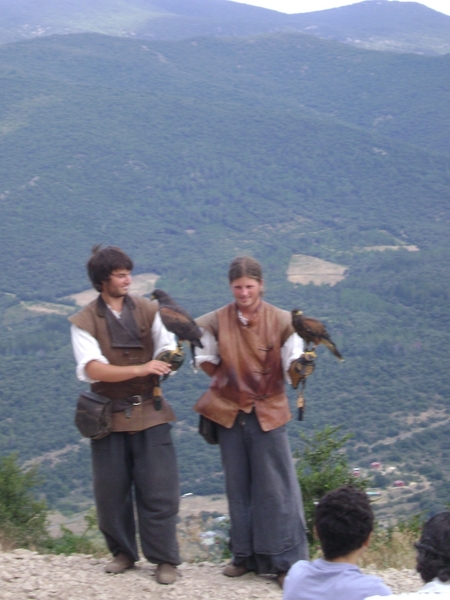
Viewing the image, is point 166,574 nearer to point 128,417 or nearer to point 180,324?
point 128,417

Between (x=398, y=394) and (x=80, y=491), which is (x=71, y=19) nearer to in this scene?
(x=398, y=394)

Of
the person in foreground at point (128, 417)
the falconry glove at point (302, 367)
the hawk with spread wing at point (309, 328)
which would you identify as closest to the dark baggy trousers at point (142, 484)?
the person in foreground at point (128, 417)

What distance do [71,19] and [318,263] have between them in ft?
207

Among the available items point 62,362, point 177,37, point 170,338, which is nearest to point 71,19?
point 177,37

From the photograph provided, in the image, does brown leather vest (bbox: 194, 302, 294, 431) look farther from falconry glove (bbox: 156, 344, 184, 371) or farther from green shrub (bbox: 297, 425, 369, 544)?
green shrub (bbox: 297, 425, 369, 544)

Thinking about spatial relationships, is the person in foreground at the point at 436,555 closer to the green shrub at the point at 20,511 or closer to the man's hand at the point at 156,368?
the man's hand at the point at 156,368

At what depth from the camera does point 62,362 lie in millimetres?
25984

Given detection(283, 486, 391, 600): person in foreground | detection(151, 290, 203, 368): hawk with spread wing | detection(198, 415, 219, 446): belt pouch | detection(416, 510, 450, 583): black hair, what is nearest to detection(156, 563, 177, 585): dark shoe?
detection(198, 415, 219, 446): belt pouch

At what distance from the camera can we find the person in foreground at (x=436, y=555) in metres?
2.38

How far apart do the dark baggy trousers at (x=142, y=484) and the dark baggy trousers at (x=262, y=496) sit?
0.25m

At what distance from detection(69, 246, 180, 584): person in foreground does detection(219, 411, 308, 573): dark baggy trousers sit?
25 cm

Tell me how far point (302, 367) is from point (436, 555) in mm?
1265

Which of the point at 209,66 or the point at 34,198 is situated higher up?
the point at 209,66

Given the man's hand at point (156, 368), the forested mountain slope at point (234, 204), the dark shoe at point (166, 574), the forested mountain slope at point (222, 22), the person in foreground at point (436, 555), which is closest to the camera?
the person in foreground at point (436, 555)
